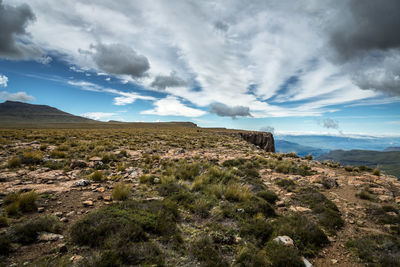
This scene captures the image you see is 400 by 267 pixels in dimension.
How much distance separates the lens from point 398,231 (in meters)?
4.88

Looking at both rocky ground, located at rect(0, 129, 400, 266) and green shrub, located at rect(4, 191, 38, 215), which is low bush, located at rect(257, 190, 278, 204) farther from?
green shrub, located at rect(4, 191, 38, 215)

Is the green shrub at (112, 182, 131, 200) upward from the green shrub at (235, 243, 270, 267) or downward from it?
upward

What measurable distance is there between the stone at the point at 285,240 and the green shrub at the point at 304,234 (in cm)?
23

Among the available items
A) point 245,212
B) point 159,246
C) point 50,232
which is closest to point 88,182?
point 50,232

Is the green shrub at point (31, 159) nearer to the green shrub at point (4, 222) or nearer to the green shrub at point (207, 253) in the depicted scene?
the green shrub at point (4, 222)

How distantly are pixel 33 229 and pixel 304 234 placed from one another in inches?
262

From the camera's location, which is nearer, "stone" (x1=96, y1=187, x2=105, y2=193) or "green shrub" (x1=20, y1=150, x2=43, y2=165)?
"stone" (x1=96, y1=187, x2=105, y2=193)

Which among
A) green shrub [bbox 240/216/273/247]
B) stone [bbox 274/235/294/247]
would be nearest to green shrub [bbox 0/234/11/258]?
green shrub [bbox 240/216/273/247]

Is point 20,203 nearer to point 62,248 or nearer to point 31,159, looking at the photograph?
point 62,248

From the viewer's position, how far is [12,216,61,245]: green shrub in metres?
3.46

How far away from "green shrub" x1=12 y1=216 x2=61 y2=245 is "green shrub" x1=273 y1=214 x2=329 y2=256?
564cm

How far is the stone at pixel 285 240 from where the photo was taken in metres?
4.01

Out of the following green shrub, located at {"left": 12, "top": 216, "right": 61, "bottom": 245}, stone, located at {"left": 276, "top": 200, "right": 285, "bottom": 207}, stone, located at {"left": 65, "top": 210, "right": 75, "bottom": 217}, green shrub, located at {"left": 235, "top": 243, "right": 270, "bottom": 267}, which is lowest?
green shrub, located at {"left": 235, "top": 243, "right": 270, "bottom": 267}

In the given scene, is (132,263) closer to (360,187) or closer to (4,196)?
(4,196)
